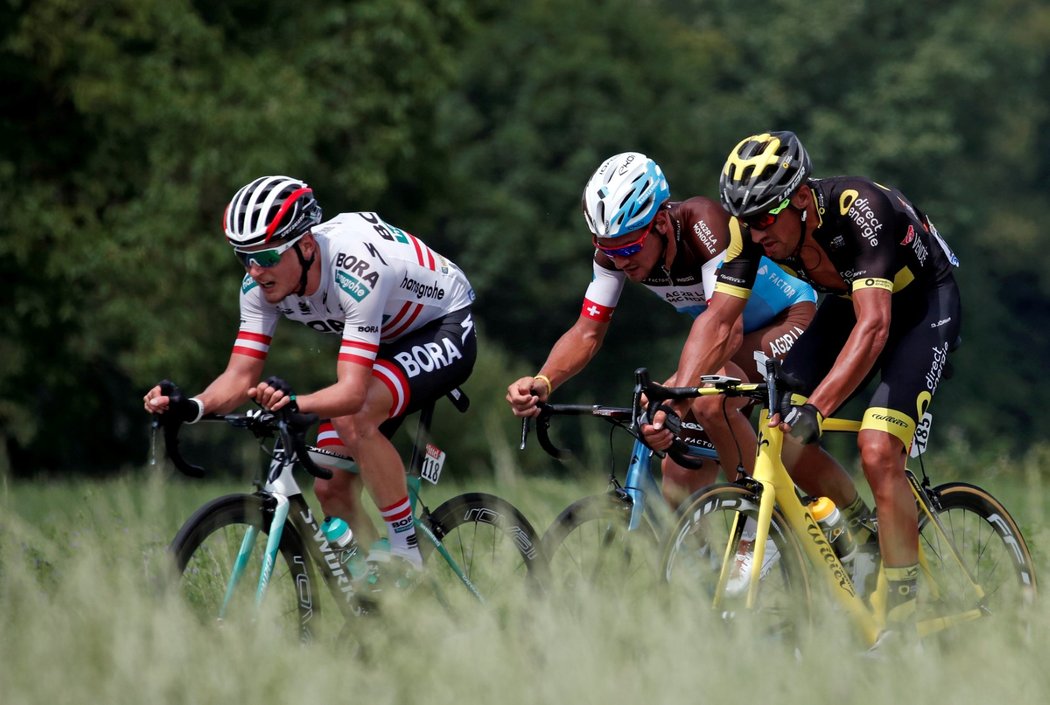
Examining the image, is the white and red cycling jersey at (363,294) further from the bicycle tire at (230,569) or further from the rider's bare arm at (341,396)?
the bicycle tire at (230,569)

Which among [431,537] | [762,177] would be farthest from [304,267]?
[762,177]

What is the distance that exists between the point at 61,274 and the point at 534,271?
47.5 feet

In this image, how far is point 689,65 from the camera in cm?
3888

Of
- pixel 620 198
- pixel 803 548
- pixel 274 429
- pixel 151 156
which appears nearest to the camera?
pixel 274 429

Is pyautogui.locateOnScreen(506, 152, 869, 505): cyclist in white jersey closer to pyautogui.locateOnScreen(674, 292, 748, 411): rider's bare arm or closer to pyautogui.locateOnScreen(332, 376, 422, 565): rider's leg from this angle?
pyautogui.locateOnScreen(674, 292, 748, 411): rider's bare arm

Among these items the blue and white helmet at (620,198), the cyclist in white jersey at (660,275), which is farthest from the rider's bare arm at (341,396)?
the blue and white helmet at (620,198)

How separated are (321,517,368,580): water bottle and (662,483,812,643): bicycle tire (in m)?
1.28

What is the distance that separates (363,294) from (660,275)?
1.31 m

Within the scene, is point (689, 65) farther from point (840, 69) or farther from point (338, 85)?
point (338, 85)

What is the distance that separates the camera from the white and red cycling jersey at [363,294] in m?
5.88

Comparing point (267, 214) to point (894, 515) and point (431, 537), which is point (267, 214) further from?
point (894, 515)

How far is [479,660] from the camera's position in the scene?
4410 millimetres

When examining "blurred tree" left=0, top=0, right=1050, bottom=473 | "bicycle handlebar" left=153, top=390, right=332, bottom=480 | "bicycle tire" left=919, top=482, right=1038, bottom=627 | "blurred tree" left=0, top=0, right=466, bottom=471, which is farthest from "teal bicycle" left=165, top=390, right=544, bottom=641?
"blurred tree" left=0, top=0, right=1050, bottom=473

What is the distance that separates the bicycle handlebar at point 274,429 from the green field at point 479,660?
1.12 feet
